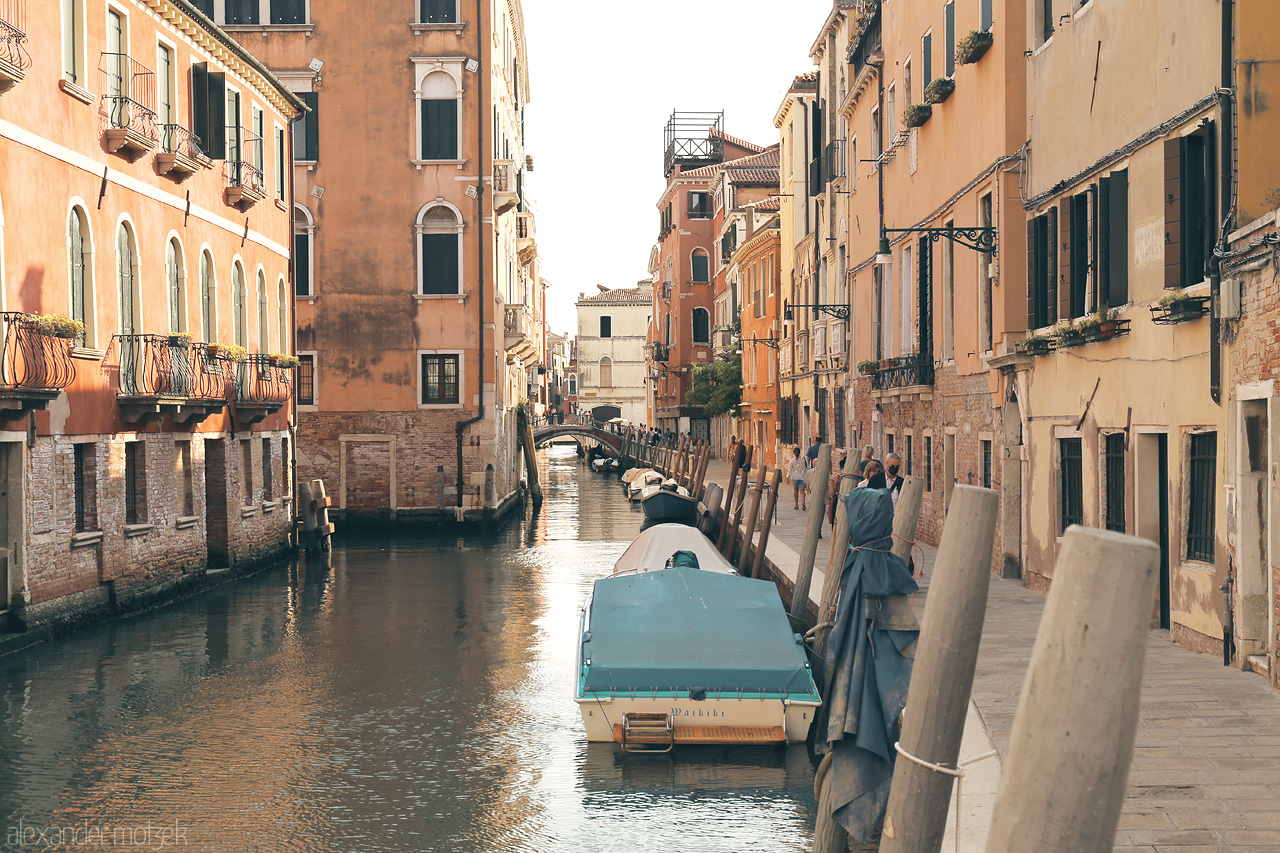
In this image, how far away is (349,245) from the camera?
88.7 ft

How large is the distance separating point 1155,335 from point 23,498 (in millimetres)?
9674

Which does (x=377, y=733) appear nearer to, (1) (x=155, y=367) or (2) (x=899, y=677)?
(2) (x=899, y=677)

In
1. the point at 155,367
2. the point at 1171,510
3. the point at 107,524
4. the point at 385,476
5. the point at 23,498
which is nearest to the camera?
the point at 1171,510

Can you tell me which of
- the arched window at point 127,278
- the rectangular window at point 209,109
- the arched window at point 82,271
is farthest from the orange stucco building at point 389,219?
the arched window at point 82,271

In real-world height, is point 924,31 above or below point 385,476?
above

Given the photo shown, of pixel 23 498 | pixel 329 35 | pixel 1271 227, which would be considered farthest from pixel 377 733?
pixel 329 35

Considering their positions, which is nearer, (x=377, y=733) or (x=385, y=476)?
(x=377, y=733)

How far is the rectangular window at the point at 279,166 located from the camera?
826 inches

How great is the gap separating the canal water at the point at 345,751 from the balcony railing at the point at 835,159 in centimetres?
1059

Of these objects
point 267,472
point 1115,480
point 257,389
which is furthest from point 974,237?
point 267,472

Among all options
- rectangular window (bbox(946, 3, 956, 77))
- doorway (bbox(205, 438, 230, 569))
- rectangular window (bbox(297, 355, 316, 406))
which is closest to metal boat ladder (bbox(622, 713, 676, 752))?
rectangular window (bbox(946, 3, 956, 77))

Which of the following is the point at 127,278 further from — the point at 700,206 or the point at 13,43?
the point at 700,206

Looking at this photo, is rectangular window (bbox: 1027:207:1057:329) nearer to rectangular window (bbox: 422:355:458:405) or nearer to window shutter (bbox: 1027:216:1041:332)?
window shutter (bbox: 1027:216:1041:332)

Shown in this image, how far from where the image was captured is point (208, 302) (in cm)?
1756
